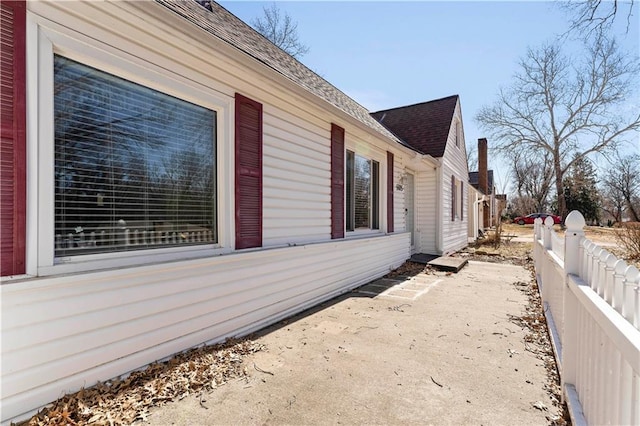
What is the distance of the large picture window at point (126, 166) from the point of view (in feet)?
7.80

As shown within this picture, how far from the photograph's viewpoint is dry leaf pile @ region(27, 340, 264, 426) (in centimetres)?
208

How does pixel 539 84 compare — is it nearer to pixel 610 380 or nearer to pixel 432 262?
pixel 432 262

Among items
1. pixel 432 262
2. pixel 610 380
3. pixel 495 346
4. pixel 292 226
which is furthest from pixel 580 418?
pixel 432 262

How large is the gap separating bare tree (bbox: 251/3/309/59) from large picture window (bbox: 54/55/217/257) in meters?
14.5

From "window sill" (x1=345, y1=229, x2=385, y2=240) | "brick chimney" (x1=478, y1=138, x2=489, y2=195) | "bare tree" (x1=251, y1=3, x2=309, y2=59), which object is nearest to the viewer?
"window sill" (x1=345, y1=229, x2=385, y2=240)

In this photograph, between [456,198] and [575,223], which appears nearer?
[575,223]

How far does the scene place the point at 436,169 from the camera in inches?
400

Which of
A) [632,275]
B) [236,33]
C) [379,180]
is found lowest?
[632,275]

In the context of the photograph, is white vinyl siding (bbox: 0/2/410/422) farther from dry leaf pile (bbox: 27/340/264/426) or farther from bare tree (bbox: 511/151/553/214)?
bare tree (bbox: 511/151/553/214)

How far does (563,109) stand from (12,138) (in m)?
35.6

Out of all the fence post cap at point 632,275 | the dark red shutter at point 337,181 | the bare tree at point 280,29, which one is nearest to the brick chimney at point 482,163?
the bare tree at point 280,29

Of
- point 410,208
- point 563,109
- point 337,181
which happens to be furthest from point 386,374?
point 563,109

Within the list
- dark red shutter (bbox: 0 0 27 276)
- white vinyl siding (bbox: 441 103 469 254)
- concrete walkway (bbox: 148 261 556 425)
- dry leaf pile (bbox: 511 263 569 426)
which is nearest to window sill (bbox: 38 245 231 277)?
dark red shutter (bbox: 0 0 27 276)

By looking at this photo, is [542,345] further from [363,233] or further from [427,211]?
[427,211]
